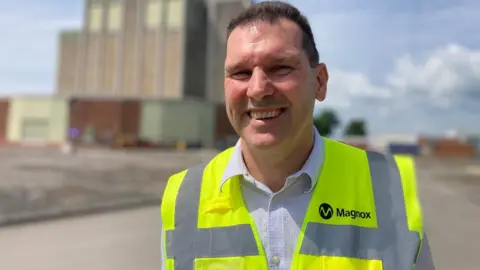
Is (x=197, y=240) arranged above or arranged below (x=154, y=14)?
below

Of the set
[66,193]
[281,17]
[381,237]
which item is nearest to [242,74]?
[281,17]

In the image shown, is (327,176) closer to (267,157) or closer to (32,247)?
(267,157)

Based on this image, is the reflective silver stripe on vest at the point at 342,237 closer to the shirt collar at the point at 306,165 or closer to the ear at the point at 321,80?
the shirt collar at the point at 306,165

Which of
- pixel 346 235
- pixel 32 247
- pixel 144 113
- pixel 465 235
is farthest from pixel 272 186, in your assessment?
pixel 144 113

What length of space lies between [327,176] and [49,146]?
52.1m

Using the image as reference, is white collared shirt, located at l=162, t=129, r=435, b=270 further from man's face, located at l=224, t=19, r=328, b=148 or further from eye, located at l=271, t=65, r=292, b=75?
eye, located at l=271, t=65, r=292, b=75

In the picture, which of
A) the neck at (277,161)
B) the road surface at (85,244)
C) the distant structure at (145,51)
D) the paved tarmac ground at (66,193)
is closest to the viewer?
the neck at (277,161)

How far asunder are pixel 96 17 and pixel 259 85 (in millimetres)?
60765

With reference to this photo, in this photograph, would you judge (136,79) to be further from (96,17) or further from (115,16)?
(96,17)

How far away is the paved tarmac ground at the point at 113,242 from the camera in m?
6.03

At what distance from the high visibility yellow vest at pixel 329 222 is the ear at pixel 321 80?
23cm

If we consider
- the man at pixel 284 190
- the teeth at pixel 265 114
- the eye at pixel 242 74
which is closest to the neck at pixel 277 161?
the man at pixel 284 190

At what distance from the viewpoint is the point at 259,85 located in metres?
1.21

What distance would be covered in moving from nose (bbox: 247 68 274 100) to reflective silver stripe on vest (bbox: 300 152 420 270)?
43 centimetres
